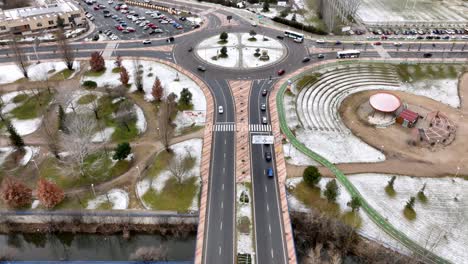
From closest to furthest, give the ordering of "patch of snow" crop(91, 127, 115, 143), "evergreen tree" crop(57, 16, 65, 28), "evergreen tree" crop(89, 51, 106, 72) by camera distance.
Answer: "patch of snow" crop(91, 127, 115, 143) → "evergreen tree" crop(89, 51, 106, 72) → "evergreen tree" crop(57, 16, 65, 28)

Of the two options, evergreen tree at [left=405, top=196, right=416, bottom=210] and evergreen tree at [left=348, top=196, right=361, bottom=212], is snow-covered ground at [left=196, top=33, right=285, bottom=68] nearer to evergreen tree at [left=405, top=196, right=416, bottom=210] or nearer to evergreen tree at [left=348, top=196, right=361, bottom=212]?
evergreen tree at [left=348, top=196, right=361, bottom=212]

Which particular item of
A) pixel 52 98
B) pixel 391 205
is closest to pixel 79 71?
pixel 52 98

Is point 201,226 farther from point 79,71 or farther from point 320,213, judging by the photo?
point 79,71

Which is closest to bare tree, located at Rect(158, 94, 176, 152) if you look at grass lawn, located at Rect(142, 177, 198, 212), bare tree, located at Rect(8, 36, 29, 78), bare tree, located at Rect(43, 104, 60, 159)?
grass lawn, located at Rect(142, 177, 198, 212)

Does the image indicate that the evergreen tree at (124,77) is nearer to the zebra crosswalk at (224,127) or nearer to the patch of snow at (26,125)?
the patch of snow at (26,125)

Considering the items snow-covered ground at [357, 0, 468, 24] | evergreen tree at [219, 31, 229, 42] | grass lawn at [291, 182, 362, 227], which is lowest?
grass lawn at [291, 182, 362, 227]

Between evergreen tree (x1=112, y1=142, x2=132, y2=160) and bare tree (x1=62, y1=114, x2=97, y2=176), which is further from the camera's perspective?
evergreen tree (x1=112, y1=142, x2=132, y2=160)

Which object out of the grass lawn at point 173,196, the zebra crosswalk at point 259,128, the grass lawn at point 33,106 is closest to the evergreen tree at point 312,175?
the zebra crosswalk at point 259,128

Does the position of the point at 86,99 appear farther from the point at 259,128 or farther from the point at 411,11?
the point at 411,11
